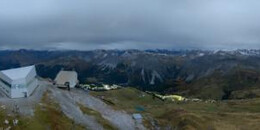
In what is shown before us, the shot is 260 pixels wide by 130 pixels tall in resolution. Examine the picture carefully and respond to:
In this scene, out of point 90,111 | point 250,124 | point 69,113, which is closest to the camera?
point 69,113

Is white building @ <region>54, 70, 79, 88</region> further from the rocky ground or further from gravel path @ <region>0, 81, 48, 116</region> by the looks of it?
gravel path @ <region>0, 81, 48, 116</region>

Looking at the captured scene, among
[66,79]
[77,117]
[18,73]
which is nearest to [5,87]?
[18,73]

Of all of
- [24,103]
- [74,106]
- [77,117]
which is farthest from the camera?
[74,106]

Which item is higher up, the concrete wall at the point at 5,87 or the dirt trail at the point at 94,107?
the concrete wall at the point at 5,87

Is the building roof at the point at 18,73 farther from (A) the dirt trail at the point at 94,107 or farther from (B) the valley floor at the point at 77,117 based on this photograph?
(A) the dirt trail at the point at 94,107

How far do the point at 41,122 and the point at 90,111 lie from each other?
95.7 feet

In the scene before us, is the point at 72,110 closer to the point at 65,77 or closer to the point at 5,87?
the point at 5,87

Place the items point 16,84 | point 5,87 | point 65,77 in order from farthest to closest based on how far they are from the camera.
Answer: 1. point 65,77
2. point 5,87
3. point 16,84

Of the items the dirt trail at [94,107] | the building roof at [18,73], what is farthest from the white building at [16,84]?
the dirt trail at [94,107]

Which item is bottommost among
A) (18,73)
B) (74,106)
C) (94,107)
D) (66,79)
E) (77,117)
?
A: (94,107)

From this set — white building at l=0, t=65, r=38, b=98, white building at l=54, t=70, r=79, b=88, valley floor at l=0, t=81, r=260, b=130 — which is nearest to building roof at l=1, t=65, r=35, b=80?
white building at l=0, t=65, r=38, b=98

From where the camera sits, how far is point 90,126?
136500 millimetres

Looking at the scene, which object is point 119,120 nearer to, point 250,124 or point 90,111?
point 90,111

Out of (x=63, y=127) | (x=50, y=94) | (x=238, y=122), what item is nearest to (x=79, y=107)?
(x=50, y=94)
